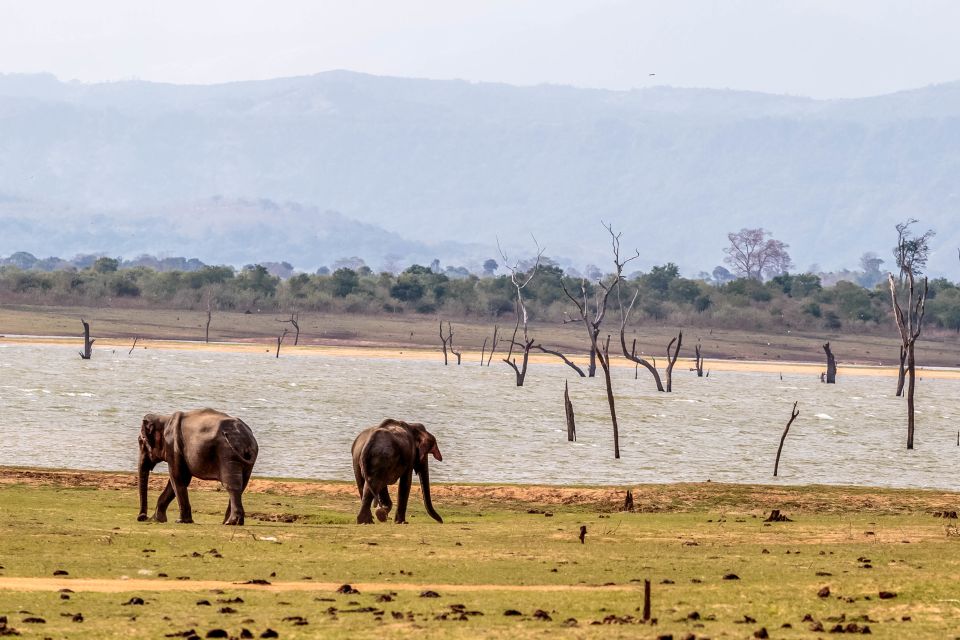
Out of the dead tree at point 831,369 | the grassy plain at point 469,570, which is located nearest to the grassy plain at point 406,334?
the dead tree at point 831,369

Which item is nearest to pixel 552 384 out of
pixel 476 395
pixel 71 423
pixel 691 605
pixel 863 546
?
pixel 476 395

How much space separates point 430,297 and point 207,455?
137 metres

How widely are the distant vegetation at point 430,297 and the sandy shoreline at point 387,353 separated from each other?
20.8 meters

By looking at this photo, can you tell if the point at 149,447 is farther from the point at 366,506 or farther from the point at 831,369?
the point at 831,369

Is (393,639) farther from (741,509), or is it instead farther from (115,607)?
(741,509)

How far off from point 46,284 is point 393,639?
482ft

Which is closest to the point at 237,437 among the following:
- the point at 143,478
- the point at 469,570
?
the point at 143,478

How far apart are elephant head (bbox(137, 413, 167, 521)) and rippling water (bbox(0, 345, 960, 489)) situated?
14787mm

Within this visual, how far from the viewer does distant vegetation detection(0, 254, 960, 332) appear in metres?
156

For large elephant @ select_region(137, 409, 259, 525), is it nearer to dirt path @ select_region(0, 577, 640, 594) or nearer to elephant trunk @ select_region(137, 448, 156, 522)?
elephant trunk @ select_region(137, 448, 156, 522)

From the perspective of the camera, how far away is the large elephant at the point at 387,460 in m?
27.0

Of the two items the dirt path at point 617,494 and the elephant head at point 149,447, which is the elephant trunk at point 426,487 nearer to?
the elephant head at point 149,447

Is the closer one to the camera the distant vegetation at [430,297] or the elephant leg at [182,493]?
the elephant leg at [182,493]

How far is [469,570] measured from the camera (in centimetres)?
2048
